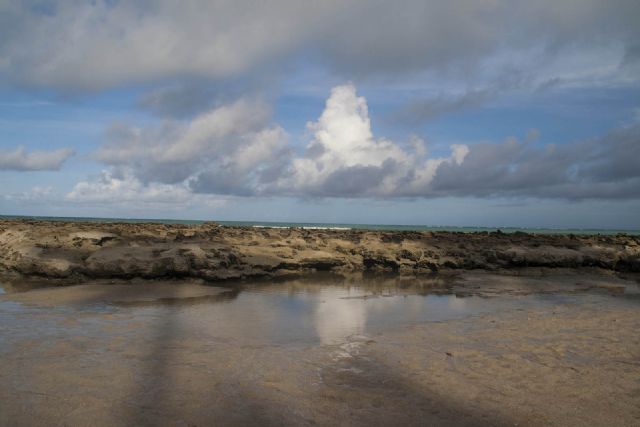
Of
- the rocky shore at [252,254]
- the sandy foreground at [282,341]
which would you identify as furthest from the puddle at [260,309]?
the rocky shore at [252,254]

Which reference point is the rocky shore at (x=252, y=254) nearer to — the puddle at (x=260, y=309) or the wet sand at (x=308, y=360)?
the puddle at (x=260, y=309)

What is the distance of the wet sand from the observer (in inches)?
161

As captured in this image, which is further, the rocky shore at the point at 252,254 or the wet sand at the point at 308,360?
the rocky shore at the point at 252,254

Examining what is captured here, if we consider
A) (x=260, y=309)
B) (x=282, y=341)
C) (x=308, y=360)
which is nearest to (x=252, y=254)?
(x=260, y=309)

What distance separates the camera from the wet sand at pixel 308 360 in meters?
4.08

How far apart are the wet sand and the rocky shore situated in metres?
1.78

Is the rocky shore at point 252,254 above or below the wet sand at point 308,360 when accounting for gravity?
above

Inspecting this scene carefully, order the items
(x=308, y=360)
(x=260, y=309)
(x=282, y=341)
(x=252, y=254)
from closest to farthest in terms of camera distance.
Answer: (x=308, y=360), (x=282, y=341), (x=260, y=309), (x=252, y=254)

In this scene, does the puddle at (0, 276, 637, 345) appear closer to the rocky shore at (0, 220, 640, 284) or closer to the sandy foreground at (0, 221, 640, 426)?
the sandy foreground at (0, 221, 640, 426)

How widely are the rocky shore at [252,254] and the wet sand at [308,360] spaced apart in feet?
5.84

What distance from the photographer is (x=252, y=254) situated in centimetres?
1392

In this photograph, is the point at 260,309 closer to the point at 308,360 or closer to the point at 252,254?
the point at 308,360

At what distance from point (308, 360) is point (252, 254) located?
860cm

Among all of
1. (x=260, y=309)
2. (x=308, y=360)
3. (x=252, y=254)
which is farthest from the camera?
(x=252, y=254)
